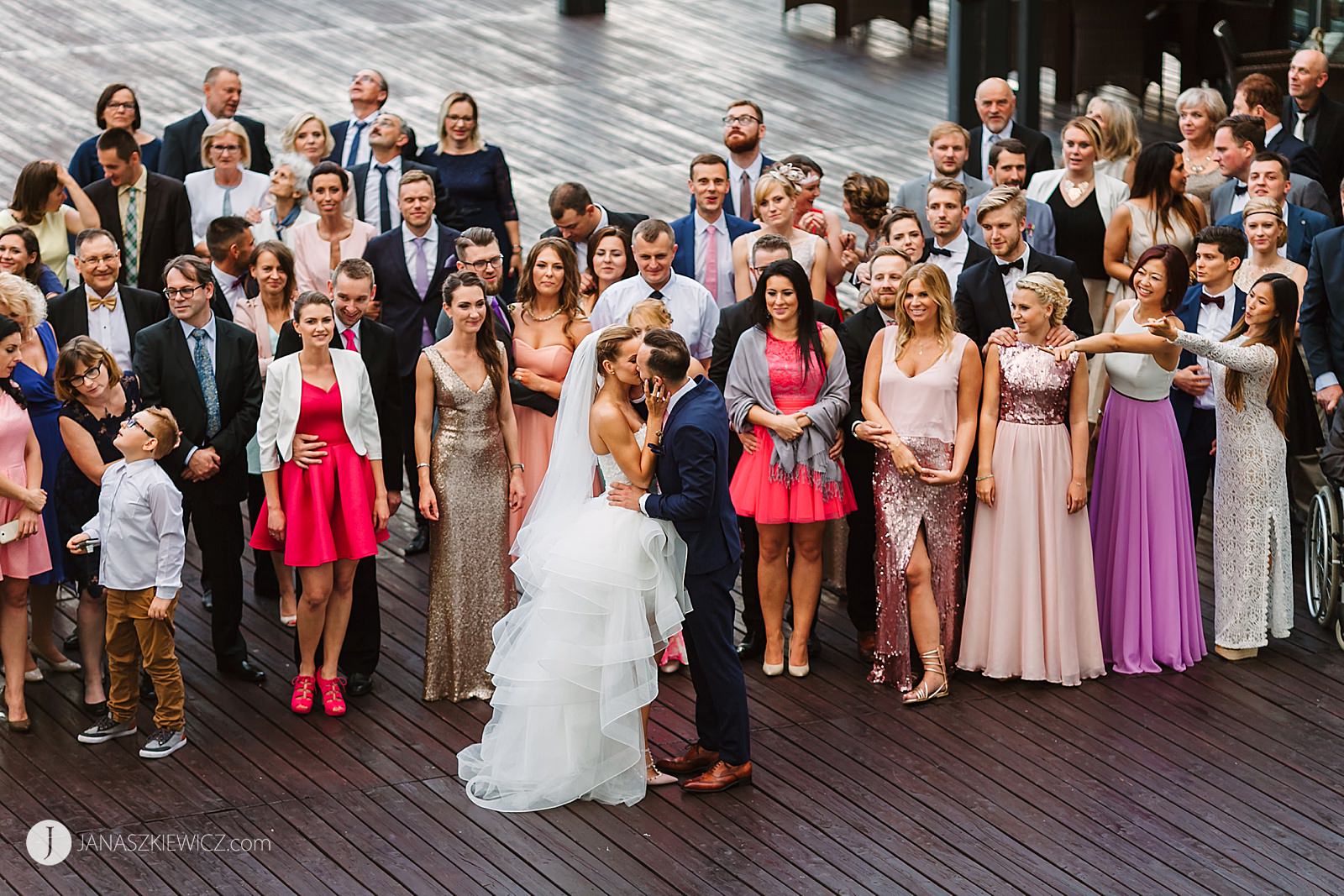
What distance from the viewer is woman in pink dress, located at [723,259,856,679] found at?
6.49m

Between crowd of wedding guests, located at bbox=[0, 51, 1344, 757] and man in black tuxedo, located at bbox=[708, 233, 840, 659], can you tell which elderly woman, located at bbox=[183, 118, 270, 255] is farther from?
man in black tuxedo, located at bbox=[708, 233, 840, 659]

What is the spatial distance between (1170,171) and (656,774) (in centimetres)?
372

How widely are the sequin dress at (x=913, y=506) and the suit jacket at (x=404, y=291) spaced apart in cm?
203

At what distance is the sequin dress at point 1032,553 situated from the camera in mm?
6469

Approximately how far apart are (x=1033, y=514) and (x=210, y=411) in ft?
9.87

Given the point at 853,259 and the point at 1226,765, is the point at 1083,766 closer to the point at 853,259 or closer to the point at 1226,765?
the point at 1226,765

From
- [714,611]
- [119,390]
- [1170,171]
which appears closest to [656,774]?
[714,611]

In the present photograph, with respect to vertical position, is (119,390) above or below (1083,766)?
above

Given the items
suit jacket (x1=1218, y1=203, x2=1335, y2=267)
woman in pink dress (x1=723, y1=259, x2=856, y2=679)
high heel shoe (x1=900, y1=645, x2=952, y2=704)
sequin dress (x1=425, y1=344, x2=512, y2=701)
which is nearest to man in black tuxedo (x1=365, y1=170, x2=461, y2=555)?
sequin dress (x1=425, y1=344, x2=512, y2=701)

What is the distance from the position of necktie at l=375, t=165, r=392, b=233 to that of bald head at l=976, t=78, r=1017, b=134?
2900mm

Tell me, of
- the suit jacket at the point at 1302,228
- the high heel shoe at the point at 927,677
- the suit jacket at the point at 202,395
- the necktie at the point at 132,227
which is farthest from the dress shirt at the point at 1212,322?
the necktie at the point at 132,227

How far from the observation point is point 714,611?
226 inches

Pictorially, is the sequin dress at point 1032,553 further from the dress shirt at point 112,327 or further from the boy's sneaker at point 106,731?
the dress shirt at point 112,327

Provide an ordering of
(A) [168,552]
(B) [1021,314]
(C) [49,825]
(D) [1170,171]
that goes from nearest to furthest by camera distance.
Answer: (C) [49,825]
(A) [168,552]
(B) [1021,314]
(D) [1170,171]
